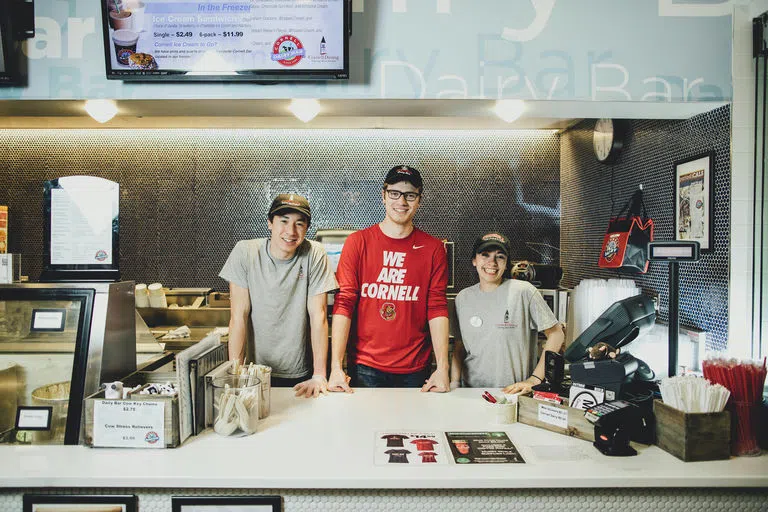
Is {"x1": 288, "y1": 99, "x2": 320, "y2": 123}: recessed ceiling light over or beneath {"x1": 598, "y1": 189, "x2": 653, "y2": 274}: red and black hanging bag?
over

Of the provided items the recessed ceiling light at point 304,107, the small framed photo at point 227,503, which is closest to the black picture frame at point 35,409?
the small framed photo at point 227,503

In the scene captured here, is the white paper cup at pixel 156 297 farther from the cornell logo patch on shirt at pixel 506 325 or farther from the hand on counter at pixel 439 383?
the cornell logo patch on shirt at pixel 506 325

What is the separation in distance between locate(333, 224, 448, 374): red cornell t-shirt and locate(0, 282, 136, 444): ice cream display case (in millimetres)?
998

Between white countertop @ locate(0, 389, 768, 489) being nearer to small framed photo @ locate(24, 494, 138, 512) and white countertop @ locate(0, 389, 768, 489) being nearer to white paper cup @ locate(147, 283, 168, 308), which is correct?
small framed photo @ locate(24, 494, 138, 512)

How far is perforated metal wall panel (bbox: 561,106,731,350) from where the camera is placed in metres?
2.14

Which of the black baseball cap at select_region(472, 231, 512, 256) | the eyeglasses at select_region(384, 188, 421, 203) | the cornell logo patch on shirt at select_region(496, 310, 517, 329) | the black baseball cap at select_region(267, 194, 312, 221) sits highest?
the eyeglasses at select_region(384, 188, 421, 203)

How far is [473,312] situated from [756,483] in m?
1.28

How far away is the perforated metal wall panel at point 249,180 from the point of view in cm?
424

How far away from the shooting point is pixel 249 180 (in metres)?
4.26

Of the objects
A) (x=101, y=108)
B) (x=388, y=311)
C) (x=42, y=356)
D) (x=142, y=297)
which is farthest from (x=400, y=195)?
(x=142, y=297)

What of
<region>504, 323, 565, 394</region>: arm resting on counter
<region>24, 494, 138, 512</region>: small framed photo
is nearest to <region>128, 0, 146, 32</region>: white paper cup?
<region>24, 494, 138, 512</region>: small framed photo

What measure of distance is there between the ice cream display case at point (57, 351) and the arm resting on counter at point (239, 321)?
0.57 meters

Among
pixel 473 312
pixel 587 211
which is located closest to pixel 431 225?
pixel 587 211

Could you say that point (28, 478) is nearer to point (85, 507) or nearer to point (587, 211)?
point (85, 507)
